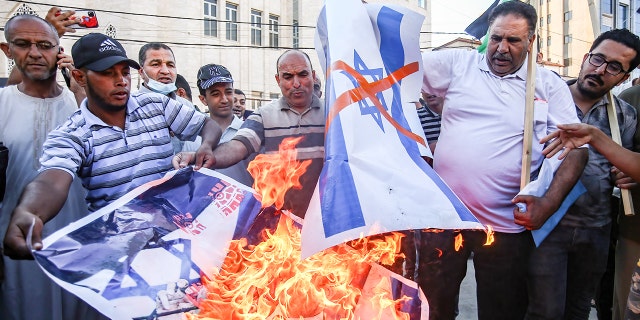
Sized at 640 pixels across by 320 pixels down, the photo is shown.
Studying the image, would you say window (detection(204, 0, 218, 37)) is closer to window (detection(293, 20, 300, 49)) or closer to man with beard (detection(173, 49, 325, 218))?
window (detection(293, 20, 300, 49))

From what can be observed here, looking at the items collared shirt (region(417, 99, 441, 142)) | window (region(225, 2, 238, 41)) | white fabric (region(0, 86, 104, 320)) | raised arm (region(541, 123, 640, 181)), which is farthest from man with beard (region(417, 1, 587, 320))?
window (region(225, 2, 238, 41))

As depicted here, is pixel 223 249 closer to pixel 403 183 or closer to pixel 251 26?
pixel 403 183

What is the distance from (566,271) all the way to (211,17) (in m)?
22.8

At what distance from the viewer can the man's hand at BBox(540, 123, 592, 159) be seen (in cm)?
267

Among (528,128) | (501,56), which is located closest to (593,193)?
(528,128)

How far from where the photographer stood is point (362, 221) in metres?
2.01

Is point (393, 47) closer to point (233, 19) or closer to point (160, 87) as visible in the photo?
point (160, 87)

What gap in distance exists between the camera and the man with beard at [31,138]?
2.88 m

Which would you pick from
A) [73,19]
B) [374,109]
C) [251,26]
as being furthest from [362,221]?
[251,26]

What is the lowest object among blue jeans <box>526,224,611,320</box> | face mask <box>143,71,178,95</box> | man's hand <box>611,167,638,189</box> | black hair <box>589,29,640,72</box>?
blue jeans <box>526,224,611,320</box>

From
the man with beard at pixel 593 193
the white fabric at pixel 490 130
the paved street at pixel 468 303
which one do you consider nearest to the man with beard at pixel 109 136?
the white fabric at pixel 490 130

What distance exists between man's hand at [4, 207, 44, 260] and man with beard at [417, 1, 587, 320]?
6.91 ft

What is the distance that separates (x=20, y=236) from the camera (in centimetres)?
194

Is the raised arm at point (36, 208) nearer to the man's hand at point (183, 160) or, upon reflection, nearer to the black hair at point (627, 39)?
the man's hand at point (183, 160)
